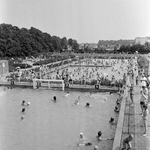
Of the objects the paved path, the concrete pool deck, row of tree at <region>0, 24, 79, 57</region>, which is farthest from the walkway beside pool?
row of tree at <region>0, 24, 79, 57</region>

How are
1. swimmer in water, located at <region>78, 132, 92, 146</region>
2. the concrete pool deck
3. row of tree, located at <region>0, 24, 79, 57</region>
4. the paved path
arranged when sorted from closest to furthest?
1. the paved path
2. swimmer in water, located at <region>78, 132, 92, 146</region>
3. the concrete pool deck
4. row of tree, located at <region>0, 24, 79, 57</region>

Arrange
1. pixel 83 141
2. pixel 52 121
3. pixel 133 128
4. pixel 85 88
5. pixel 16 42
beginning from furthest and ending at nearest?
pixel 16 42 → pixel 85 88 → pixel 52 121 → pixel 83 141 → pixel 133 128

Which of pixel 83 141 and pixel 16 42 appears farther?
pixel 16 42

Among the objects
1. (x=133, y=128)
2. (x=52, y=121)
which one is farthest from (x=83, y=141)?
(x=52, y=121)

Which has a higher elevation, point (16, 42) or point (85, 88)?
point (16, 42)

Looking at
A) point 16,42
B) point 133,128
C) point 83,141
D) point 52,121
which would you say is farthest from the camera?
point 16,42

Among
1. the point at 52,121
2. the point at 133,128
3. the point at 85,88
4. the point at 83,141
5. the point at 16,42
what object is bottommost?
the point at 83,141

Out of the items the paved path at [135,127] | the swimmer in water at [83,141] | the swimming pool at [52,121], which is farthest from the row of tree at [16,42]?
the swimmer in water at [83,141]

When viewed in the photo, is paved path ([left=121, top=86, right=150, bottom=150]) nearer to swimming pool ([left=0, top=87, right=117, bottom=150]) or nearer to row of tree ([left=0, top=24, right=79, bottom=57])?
swimming pool ([left=0, top=87, right=117, bottom=150])

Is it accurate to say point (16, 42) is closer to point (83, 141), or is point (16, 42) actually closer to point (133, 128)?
point (83, 141)
